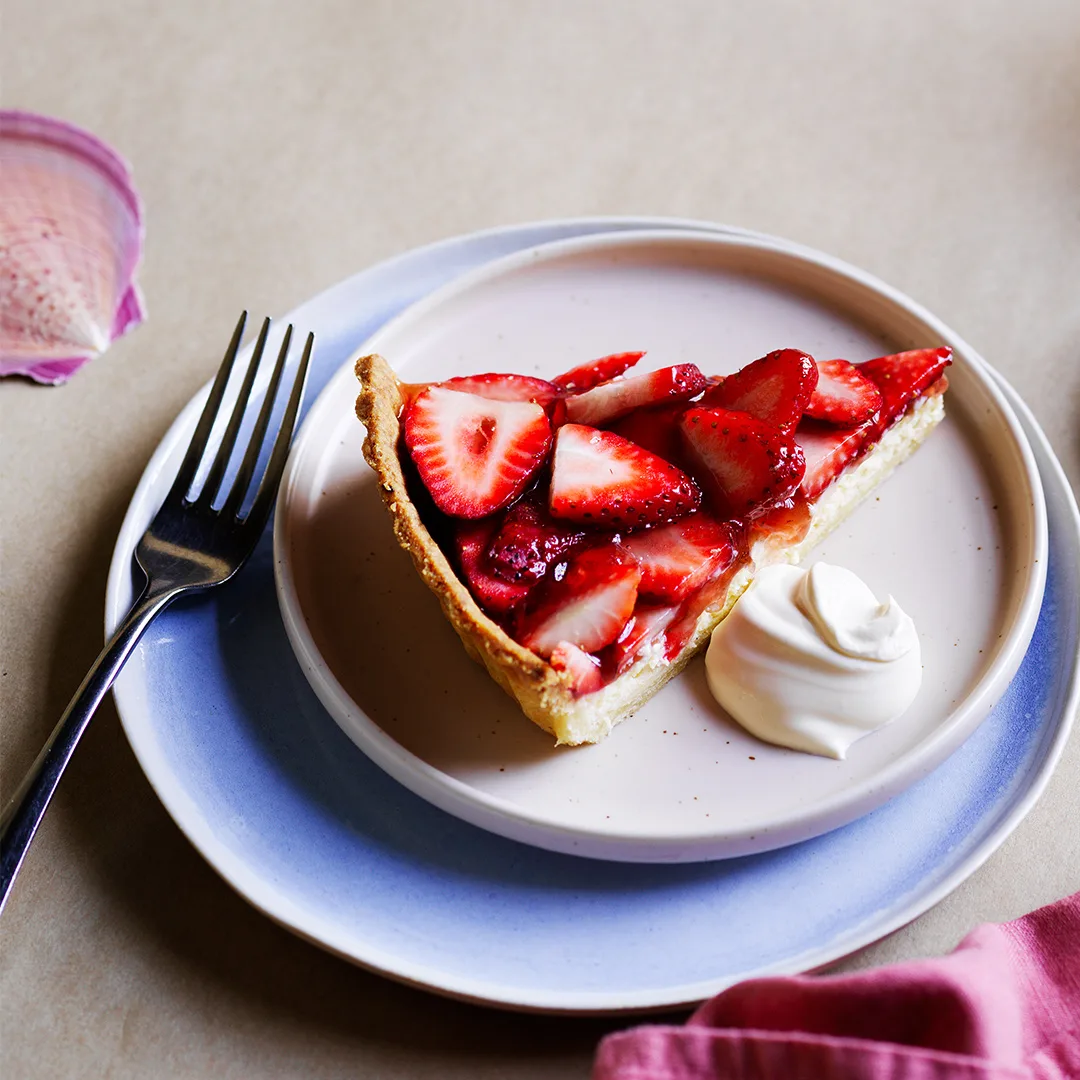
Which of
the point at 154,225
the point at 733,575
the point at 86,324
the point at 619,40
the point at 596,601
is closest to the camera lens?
the point at 596,601

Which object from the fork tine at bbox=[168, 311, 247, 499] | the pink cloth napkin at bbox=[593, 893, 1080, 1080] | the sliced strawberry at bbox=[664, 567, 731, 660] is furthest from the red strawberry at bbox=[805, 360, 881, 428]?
the fork tine at bbox=[168, 311, 247, 499]

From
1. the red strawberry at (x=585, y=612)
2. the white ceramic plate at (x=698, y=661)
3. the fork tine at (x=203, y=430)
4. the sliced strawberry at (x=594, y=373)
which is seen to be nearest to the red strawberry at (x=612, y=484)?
the red strawberry at (x=585, y=612)

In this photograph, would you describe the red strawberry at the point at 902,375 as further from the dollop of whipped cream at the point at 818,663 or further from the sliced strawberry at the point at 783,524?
the dollop of whipped cream at the point at 818,663

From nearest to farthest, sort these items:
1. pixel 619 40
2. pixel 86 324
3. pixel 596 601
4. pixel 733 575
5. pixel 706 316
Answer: pixel 596 601 → pixel 733 575 → pixel 706 316 → pixel 86 324 → pixel 619 40

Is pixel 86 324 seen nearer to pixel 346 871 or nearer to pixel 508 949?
pixel 346 871

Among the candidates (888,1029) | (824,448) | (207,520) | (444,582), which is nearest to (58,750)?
(207,520)

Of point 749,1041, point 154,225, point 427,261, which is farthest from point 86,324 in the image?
point 749,1041
